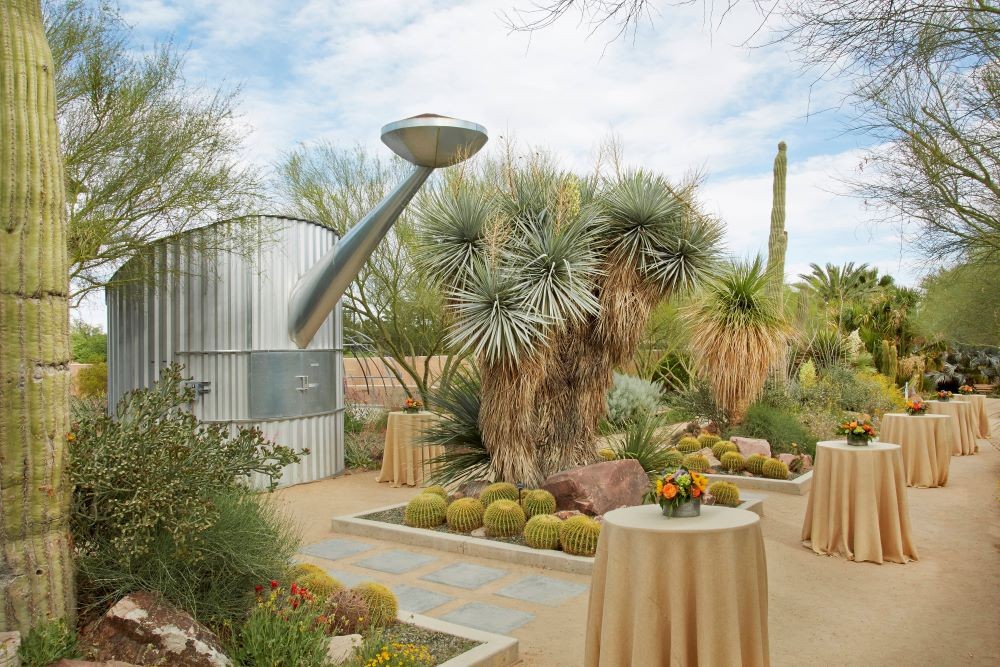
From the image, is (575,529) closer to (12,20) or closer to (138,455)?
(138,455)

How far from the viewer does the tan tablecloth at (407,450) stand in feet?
38.7

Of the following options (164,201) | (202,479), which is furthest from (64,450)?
(164,201)

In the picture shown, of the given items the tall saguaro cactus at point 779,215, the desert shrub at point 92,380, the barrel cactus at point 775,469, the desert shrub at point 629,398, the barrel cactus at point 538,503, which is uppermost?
the tall saguaro cactus at point 779,215

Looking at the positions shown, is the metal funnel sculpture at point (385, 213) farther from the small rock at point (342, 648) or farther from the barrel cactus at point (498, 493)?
the small rock at point (342, 648)

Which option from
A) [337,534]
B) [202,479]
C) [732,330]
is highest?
[732,330]

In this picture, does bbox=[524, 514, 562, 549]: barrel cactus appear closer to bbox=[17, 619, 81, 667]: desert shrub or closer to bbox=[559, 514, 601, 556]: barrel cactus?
bbox=[559, 514, 601, 556]: barrel cactus

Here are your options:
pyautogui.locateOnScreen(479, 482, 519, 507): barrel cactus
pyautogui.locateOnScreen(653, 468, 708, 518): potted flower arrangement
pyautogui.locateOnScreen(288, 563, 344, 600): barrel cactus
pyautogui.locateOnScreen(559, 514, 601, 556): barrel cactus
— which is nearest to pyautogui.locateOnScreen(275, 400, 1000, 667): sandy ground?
pyautogui.locateOnScreen(559, 514, 601, 556): barrel cactus

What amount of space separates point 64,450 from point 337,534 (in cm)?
508

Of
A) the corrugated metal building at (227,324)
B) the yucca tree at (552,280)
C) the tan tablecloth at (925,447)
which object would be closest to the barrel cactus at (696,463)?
the yucca tree at (552,280)

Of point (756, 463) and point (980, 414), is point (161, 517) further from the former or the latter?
point (980, 414)

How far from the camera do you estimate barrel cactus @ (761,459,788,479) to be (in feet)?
36.6

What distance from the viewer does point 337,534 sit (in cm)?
858

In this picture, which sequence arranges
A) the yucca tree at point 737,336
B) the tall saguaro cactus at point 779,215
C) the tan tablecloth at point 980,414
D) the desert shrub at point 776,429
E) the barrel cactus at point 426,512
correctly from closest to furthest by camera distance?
1. the barrel cactus at point 426,512
2. the desert shrub at point 776,429
3. the yucca tree at point 737,336
4. the tan tablecloth at point 980,414
5. the tall saguaro cactus at point 779,215

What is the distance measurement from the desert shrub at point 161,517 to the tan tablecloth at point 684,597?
6.84 ft
